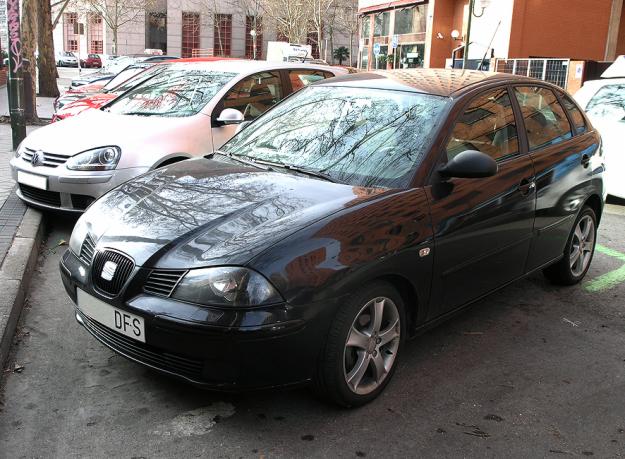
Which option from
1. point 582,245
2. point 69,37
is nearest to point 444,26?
point 582,245

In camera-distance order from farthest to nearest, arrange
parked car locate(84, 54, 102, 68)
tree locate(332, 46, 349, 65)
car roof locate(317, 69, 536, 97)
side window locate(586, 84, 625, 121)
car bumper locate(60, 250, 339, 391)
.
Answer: tree locate(332, 46, 349, 65) → parked car locate(84, 54, 102, 68) → side window locate(586, 84, 625, 121) → car roof locate(317, 69, 536, 97) → car bumper locate(60, 250, 339, 391)

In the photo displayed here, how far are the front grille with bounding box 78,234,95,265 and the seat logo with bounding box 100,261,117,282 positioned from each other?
143 mm

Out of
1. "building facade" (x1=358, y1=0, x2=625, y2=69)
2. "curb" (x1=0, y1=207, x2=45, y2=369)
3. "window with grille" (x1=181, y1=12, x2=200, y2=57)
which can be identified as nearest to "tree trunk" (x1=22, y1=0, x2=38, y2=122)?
"curb" (x1=0, y1=207, x2=45, y2=369)

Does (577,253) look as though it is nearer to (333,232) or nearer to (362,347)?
Result: (362,347)

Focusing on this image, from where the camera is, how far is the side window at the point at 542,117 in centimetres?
428

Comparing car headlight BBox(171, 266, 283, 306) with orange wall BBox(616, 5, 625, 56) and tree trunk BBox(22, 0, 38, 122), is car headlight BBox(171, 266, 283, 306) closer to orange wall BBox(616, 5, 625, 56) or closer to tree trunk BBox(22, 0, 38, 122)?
tree trunk BBox(22, 0, 38, 122)

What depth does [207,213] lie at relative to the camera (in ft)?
10.2

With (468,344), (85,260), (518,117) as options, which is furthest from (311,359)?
(518,117)

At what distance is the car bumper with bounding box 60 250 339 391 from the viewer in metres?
2.66

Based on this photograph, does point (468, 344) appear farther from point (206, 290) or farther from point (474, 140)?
point (206, 290)

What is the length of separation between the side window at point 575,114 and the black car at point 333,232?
0.91 ft

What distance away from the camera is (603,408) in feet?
10.8

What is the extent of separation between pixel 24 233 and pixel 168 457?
3.33 meters

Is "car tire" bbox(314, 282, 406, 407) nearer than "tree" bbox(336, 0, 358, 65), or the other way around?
"car tire" bbox(314, 282, 406, 407)
